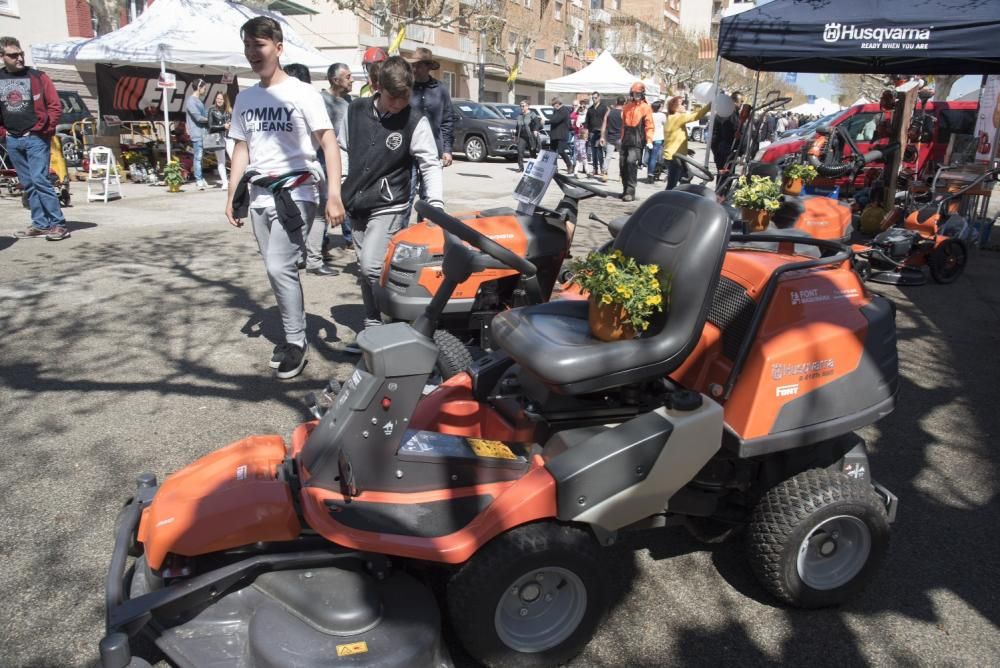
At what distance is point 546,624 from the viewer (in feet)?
7.68

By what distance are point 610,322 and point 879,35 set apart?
22.3 feet

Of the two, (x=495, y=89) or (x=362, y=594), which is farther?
(x=495, y=89)

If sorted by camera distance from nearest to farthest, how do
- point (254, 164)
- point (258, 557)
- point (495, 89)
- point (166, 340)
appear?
point (258, 557), point (254, 164), point (166, 340), point (495, 89)

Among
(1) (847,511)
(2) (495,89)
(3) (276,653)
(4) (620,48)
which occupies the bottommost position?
(3) (276,653)

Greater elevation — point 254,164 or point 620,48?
point 620,48

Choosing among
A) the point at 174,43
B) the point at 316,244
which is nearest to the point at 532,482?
the point at 316,244

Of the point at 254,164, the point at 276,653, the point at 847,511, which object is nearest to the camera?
the point at 276,653

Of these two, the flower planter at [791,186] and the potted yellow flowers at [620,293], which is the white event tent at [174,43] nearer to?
the flower planter at [791,186]

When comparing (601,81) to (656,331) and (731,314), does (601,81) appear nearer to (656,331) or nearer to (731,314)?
(731,314)

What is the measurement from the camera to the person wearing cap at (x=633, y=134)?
12758 millimetres

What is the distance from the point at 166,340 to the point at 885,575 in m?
4.52

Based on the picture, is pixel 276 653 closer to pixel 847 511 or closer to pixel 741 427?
pixel 741 427

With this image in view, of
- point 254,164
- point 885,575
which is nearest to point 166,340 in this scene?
point 254,164

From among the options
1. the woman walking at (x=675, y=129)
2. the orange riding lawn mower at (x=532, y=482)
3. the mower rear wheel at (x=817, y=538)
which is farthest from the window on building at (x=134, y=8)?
the mower rear wheel at (x=817, y=538)
